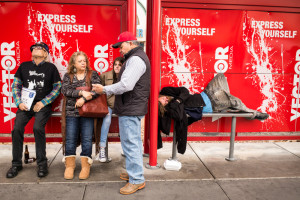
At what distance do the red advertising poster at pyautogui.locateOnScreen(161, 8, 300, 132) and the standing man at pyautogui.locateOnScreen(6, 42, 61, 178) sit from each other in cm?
185

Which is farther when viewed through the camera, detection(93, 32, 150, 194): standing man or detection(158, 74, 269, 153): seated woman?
detection(158, 74, 269, 153): seated woman

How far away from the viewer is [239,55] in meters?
4.78

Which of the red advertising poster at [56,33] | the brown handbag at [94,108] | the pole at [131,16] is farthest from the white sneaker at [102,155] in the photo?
the pole at [131,16]

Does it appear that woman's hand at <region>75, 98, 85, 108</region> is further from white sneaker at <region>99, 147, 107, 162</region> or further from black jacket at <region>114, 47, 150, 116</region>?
white sneaker at <region>99, 147, 107, 162</region>

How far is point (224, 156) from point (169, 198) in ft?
5.45

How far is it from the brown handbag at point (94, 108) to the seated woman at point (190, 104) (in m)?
0.84

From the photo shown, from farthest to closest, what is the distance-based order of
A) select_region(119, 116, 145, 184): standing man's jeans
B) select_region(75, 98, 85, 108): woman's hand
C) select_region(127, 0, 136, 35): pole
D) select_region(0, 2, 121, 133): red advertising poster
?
select_region(0, 2, 121, 133): red advertising poster, select_region(127, 0, 136, 35): pole, select_region(75, 98, 85, 108): woman's hand, select_region(119, 116, 145, 184): standing man's jeans

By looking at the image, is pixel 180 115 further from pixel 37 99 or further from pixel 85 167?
pixel 37 99

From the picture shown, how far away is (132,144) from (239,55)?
8.91 feet

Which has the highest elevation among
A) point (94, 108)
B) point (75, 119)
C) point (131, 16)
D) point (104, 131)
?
point (131, 16)

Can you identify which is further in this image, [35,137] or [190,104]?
[190,104]

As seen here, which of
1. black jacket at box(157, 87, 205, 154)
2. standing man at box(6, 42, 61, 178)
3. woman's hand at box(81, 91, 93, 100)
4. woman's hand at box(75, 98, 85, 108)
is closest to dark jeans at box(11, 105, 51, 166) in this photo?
standing man at box(6, 42, 61, 178)

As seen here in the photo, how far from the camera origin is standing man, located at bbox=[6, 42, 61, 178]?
358 centimetres

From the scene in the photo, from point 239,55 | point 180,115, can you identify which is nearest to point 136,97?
point 180,115
